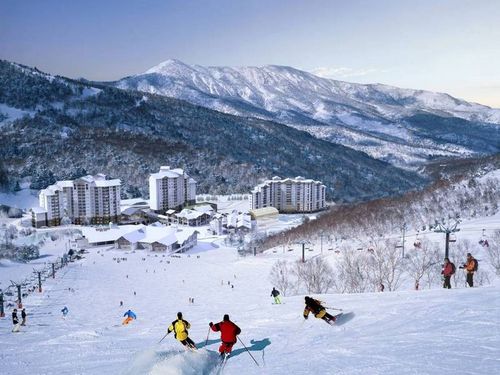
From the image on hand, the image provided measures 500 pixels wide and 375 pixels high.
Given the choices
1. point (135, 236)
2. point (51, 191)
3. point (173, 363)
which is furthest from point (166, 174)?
point (173, 363)

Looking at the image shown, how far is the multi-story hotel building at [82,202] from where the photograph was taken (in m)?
72.7

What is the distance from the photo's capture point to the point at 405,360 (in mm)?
7711

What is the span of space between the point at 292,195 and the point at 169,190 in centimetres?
2716

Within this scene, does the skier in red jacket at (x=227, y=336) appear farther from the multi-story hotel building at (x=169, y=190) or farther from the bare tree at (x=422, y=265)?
the multi-story hotel building at (x=169, y=190)

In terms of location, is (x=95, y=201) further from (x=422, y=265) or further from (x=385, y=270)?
(x=422, y=265)

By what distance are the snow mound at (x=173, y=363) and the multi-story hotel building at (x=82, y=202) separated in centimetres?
7114

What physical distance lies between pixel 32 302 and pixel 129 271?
16.3m

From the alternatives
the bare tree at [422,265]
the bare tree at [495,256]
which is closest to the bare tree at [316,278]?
the bare tree at [422,265]

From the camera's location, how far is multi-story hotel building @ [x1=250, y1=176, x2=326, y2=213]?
93.1 m

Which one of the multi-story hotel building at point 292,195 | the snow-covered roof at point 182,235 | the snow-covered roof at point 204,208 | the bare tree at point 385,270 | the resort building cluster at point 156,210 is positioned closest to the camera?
the bare tree at point 385,270

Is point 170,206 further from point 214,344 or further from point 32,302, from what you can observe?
point 214,344

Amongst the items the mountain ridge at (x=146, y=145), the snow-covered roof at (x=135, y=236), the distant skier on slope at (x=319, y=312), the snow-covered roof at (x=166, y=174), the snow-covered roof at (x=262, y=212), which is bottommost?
the snow-covered roof at (x=135, y=236)

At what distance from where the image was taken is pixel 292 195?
94.8m

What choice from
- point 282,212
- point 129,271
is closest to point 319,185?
point 282,212
